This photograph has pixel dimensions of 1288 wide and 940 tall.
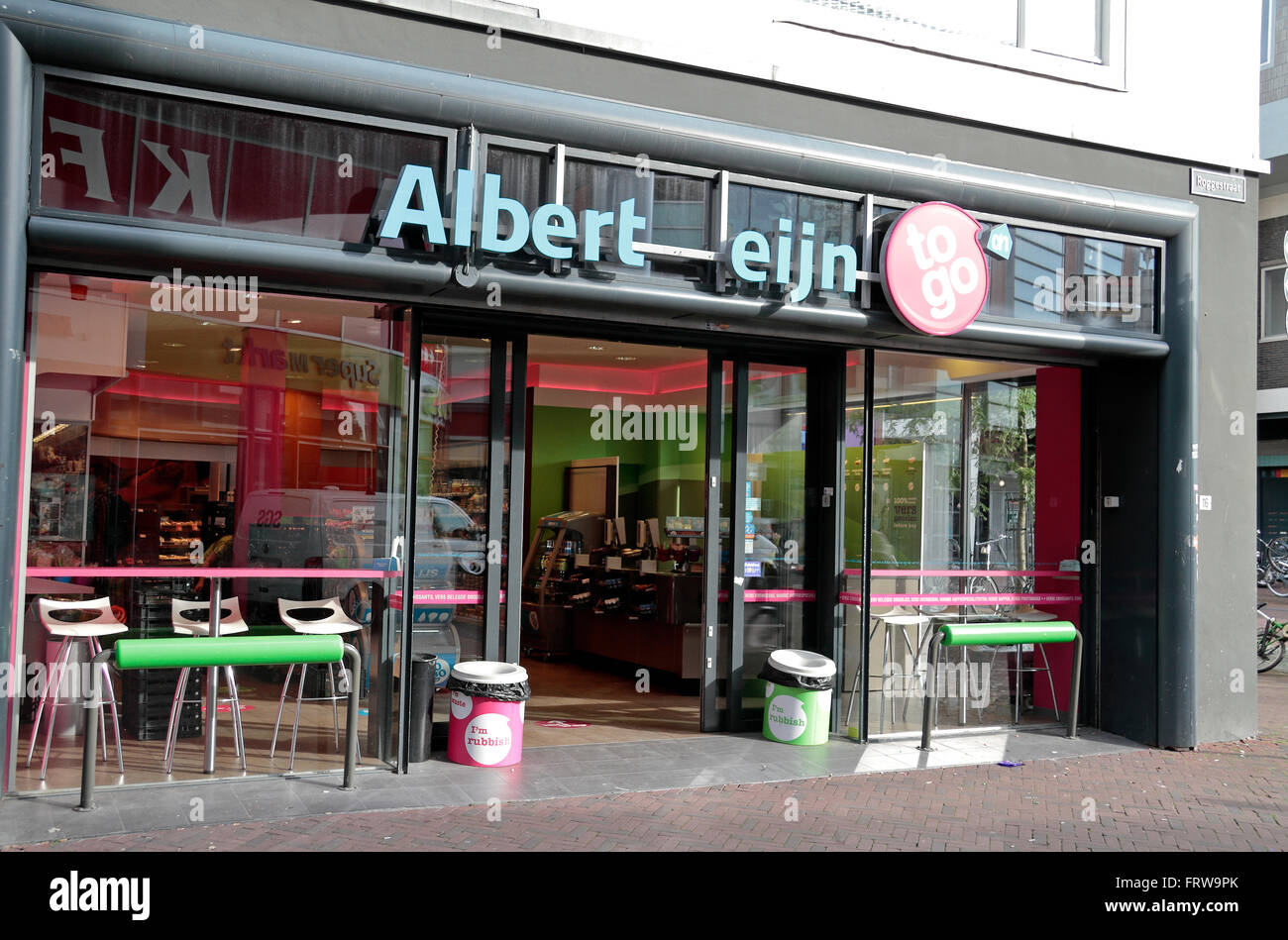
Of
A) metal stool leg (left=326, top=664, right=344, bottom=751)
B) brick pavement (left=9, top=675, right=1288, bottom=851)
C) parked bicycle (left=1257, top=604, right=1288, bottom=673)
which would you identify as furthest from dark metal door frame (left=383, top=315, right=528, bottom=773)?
parked bicycle (left=1257, top=604, right=1288, bottom=673)

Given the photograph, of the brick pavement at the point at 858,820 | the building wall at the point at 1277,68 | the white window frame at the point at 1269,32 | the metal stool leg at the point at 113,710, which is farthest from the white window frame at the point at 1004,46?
the white window frame at the point at 1269,32

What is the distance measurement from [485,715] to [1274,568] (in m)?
22.8

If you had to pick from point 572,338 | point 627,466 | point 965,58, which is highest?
point 965,58

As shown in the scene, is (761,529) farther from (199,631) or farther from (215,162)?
(215,162)

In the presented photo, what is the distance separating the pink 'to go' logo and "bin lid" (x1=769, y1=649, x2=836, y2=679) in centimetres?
245

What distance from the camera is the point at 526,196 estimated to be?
6.28 metres

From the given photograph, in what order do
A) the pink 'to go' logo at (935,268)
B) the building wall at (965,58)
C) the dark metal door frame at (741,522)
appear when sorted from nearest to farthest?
the building wall at (965,58)
the pink 'to go' logo at (935,268)
the dark metal door frame at (741,522)

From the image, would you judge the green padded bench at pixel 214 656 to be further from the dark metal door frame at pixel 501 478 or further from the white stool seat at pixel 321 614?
the dark metal door frame at pixel 501 478

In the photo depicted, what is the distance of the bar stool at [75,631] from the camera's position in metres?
6.09

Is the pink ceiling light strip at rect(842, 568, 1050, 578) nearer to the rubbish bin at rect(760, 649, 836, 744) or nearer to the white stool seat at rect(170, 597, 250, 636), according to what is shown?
the rubbish bin at rect(760, 649, 836, 744)

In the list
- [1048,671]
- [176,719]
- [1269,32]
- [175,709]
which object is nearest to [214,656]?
[175,709]

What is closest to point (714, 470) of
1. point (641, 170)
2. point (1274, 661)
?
point (641, 170)

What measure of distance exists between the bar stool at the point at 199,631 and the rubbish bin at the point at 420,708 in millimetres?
1004

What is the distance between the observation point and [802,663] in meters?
7.60
